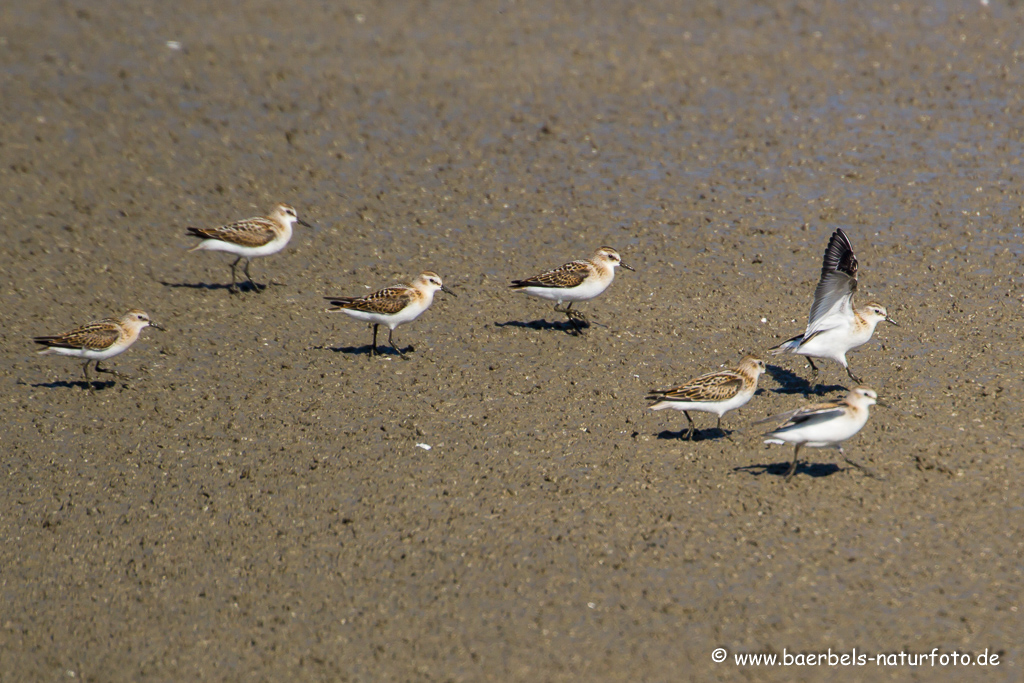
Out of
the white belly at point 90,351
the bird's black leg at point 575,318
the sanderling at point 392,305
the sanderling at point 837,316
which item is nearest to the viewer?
the sanderling at point 837,316

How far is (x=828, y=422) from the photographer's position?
33.2ft

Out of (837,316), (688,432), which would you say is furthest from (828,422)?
(837,316)

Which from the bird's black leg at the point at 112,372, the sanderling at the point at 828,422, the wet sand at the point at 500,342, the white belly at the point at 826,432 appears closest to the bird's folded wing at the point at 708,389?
the wet sand at the point at 500,342

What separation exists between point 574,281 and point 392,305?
221 centimetres

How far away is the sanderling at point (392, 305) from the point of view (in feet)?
43.8

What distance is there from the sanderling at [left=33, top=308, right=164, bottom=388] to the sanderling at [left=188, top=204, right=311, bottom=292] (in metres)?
2.43

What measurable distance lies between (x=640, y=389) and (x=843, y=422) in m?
2.85

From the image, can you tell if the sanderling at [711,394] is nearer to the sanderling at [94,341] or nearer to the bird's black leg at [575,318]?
the bird's black leg at [575,318]

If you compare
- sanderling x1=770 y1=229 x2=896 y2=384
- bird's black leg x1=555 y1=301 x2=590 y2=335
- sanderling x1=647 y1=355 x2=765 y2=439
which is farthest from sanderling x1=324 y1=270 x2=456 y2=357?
sanderling x1=770 y1=229 x2=896 y2=384

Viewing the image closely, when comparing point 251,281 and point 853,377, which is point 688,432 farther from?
point 251,281

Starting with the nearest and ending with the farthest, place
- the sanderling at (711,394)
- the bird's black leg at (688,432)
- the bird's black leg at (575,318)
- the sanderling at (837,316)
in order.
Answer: the sanderling at (711,394) → the bird's black leg at (688,432) → the sanderling at (837,316) → the bird's black leg at (575,318)

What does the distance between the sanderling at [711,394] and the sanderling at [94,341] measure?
5921 millimetres

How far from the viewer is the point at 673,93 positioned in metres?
21.3

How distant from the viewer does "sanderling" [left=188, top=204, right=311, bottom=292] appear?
1502cm
